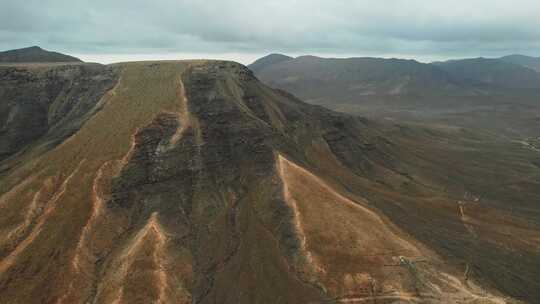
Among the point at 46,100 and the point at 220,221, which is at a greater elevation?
the point at 46,100

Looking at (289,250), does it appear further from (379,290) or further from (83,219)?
(83,219)

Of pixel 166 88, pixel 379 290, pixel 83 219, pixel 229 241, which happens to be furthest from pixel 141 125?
pixel 379 290

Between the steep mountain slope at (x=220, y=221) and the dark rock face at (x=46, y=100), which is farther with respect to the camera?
the dark rock face at (x=46, y=100)

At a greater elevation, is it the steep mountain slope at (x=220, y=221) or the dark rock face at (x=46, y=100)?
the dark rock face at (x=46, y=100)

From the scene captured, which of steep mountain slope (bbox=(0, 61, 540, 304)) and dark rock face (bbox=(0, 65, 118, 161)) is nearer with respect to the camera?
steep mountain slope (bbox=(0, 61, 540, 304))

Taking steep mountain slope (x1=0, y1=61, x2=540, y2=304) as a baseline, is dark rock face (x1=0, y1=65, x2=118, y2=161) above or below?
above
